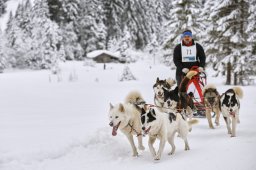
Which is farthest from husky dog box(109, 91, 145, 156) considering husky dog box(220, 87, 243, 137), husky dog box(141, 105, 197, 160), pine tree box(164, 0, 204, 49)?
pine tree box(164, 0, 204, 49)

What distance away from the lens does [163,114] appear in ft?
17.1

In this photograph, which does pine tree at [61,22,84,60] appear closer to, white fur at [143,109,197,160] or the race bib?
the race bib

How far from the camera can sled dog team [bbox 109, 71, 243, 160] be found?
196 inches

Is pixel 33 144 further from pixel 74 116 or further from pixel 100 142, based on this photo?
pixel 74 116

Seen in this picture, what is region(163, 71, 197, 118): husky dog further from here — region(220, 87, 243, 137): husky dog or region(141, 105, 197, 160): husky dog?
region(141, 105, 197, 160): husky dog

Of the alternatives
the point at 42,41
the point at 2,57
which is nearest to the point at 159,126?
the point at 42,41

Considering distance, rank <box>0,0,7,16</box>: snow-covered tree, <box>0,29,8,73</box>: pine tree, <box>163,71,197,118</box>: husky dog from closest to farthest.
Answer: <box>163,71,197,118</box>: husky dog, <box>0,29,8,73</box>: pine tree, <box>0,0,7,16</box>: snow-covered tree

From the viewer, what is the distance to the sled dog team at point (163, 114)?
196 inches

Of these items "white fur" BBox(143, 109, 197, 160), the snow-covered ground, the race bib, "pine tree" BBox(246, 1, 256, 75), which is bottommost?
the snow-covered ground

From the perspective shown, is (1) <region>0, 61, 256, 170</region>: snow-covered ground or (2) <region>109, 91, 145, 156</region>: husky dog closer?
(1) <region>0, 61, 256, 170</region>: snow-covered ground

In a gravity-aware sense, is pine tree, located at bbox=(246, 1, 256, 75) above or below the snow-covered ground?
above

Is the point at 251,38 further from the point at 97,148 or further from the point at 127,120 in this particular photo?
the point at 127,120

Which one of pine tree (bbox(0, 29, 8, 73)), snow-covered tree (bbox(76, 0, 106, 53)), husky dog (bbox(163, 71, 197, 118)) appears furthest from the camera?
snow-covered tree (bbox(76, 0, 106, 53))

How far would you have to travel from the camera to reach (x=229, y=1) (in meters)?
20.6
